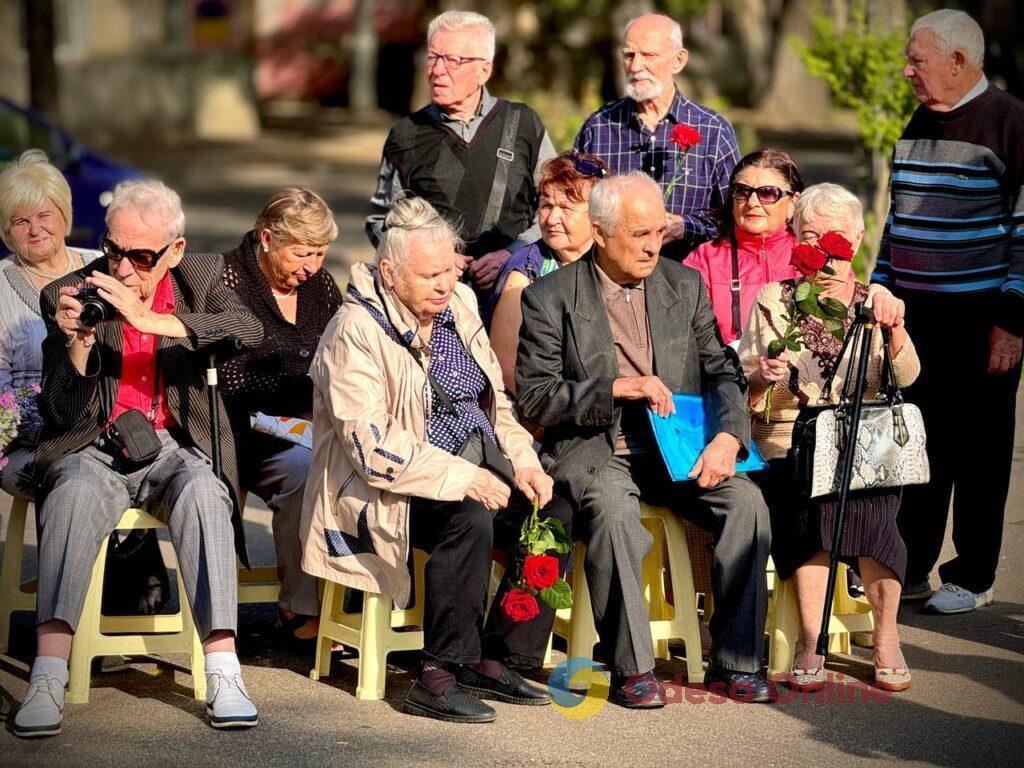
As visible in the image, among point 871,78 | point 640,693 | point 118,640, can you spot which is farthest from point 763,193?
point 871,78

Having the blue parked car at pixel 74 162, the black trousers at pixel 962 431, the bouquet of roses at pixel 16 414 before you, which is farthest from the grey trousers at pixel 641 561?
the blue parked car at pixel 74 162

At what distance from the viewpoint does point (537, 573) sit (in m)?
4.97

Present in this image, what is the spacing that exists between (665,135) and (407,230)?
6.00 feet

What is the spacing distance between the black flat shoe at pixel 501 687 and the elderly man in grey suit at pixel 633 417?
0.88ft

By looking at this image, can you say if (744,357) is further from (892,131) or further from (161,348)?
(892,131)

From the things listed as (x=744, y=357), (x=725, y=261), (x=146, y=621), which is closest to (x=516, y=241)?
(x=725, y=261)

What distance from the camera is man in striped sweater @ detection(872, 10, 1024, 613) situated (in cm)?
573

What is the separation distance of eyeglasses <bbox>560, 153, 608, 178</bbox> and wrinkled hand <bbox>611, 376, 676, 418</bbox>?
3.07 feet

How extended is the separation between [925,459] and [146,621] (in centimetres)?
277

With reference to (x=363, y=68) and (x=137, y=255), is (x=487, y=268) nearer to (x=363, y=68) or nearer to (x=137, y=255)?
(x=137, y=255)

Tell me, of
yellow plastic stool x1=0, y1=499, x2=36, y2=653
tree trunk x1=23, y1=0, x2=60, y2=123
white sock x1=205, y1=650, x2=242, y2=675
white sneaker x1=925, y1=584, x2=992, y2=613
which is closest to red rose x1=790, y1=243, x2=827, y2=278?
white sneaker x1=925, y1=584, x2=992, y2=613

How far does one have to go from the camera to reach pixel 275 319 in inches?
227

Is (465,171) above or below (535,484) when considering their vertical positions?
above

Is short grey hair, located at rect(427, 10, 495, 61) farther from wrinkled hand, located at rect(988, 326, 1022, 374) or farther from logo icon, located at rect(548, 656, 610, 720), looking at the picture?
logo icon, located at rect(548, 656, 610, 720)
